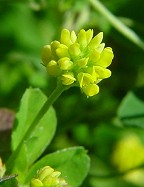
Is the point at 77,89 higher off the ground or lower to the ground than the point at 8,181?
lower

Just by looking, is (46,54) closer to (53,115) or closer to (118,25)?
(53,115)

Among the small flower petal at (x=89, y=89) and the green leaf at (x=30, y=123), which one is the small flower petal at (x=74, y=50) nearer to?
the small flower petal at (x=89, y=89)

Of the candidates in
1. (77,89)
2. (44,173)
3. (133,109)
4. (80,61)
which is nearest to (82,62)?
(80,61)

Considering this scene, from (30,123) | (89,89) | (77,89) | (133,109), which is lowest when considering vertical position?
(77,89)

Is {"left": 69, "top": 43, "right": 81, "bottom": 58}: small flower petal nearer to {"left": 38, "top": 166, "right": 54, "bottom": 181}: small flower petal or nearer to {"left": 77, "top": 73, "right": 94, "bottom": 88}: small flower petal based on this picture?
{"left": 77, "top": 73, "right": 94, "bottom": 88}: small flower petal

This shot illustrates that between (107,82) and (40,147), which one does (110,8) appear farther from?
(40,147)

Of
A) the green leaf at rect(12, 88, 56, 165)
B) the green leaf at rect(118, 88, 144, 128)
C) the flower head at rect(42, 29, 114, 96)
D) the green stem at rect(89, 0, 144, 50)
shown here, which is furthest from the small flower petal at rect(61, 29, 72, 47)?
the green stem at rect(89, 0, 144, 50)
